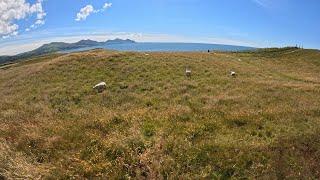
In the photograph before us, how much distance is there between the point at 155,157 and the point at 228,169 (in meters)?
2.50

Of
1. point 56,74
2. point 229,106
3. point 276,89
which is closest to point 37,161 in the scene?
point 229,106

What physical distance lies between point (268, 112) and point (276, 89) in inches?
306

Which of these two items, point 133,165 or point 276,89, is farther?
point 276,89

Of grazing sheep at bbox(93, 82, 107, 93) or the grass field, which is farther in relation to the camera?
grazing sheep at bbox(93, 82, 107, 93)

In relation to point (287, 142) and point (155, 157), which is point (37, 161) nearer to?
point (155, 157)

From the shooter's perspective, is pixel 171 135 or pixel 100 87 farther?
pixel 100 87

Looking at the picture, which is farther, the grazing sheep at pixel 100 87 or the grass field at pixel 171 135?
the grazing sheep at pixel 100 87

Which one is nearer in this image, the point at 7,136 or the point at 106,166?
the point at 106,166

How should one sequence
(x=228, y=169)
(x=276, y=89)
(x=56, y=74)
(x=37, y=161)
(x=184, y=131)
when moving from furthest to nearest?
(x=56, y=74)
(x=276, y=89)
(x=184, y=131)
(x=37, y=161)
(x=228, y=169)

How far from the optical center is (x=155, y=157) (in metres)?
12.7

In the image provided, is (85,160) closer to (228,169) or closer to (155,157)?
(155,157)

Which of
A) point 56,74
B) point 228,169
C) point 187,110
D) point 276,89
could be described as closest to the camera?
point 228,169

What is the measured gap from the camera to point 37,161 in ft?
44.2

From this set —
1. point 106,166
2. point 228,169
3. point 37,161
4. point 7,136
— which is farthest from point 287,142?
point 7,136
